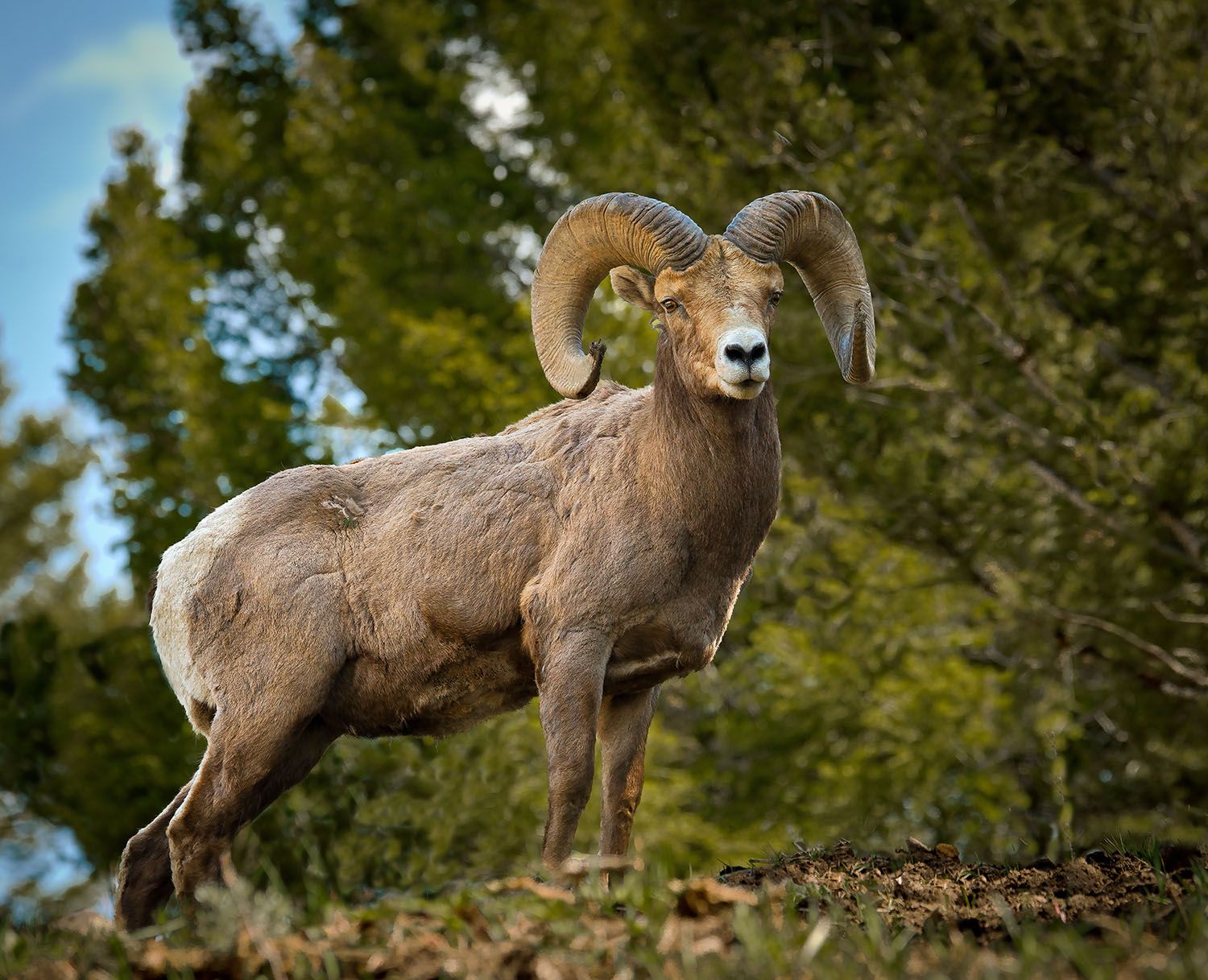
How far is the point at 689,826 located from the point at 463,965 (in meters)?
16.0

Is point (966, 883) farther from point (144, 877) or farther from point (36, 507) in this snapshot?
point (36, 507)

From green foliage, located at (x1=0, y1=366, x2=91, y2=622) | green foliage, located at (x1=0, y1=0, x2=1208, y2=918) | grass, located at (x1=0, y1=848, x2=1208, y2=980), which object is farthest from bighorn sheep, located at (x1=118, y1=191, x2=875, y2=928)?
green foliage, located at (x1=0, y1=366, x2=91, y2=622)

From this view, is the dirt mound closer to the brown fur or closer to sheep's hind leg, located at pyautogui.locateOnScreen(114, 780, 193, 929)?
the brown fur

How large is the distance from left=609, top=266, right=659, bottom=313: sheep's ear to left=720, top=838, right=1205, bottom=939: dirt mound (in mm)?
2691

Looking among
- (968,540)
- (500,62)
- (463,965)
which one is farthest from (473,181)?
(463,965)

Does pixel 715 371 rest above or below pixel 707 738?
above

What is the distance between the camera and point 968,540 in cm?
1783

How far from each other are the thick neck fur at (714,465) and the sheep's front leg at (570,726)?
723 mm

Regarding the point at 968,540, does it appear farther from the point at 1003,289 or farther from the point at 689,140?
the point at 689,140

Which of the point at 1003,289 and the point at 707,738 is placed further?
the point at 707,738

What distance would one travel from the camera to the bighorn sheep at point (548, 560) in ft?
22.1

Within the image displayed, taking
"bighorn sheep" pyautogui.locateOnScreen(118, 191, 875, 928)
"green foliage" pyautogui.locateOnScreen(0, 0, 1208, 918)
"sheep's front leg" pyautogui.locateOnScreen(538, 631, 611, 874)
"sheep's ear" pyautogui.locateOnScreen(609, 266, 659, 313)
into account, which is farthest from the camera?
"green foliage" pyautogui.locateOnScreen(0, 0, 1208, 918)

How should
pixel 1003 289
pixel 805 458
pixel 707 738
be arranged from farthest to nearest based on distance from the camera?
pixel 707 738 < pixel 805 458 < pixel 1003 289

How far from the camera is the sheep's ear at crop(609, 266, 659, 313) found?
7354 mm
